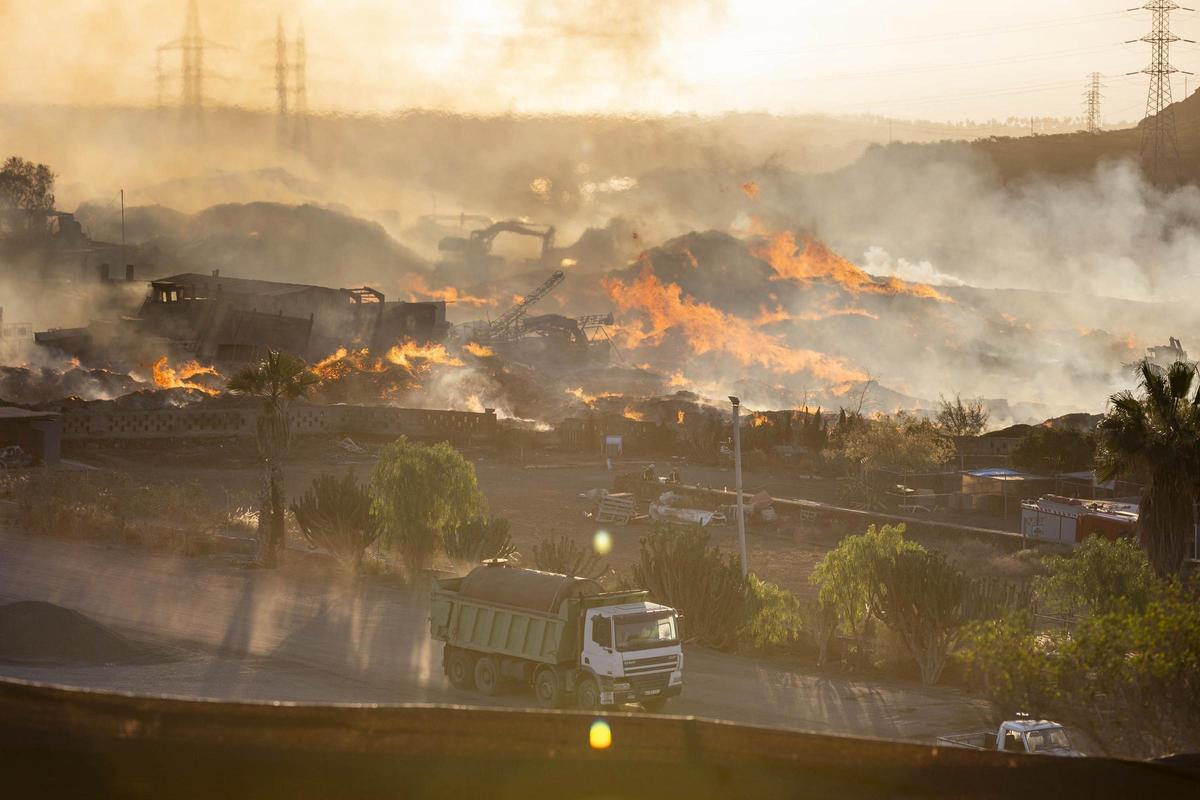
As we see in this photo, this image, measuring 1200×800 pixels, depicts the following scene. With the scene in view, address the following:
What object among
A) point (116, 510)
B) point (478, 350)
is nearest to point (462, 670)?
point (116, 510)

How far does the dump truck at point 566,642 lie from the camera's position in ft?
81.8

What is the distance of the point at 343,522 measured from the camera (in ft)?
141

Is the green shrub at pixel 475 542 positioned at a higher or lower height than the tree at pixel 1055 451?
lower

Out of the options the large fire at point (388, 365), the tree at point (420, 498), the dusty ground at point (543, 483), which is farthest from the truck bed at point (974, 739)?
the large fire at point (388, 365)

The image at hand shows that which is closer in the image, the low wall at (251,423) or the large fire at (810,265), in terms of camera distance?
the low wall at (251,423)

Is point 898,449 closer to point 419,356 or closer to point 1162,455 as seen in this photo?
point 1162,455

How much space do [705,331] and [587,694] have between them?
425 ft

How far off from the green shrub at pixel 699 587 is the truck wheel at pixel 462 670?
25.7 feet

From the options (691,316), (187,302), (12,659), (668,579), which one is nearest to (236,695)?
(12,659)

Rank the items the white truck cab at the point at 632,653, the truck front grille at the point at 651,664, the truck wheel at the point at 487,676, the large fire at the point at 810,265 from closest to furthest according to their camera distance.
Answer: the white truck cab at the point at 632,653
the truck front grille at the point at 651,664
the truck wheel at the point at 487,676
the large fire at the point at 810,265

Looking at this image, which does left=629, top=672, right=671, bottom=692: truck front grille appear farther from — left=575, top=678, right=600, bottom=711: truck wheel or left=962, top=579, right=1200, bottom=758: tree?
left=962, top=579, right=1200, bottom=758: tree

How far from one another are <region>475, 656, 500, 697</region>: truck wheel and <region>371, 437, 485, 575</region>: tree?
50.7 ft

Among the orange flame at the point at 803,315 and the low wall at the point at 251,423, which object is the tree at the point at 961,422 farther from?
the orange flame at the point at 803,315

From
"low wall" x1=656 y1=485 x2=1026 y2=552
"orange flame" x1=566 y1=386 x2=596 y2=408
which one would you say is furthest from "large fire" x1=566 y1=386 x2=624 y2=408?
"low wall" x1=656 y1=485 x2=1026 y2=552
